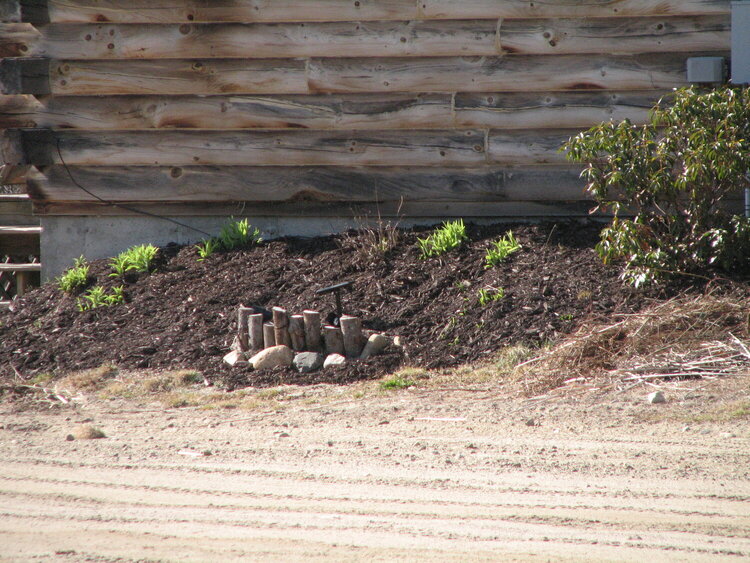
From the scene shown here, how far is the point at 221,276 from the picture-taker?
758 cm

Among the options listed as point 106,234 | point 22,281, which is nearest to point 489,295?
point 106,234

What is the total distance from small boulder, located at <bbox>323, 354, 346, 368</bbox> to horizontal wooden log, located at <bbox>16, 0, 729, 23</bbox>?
3.55m

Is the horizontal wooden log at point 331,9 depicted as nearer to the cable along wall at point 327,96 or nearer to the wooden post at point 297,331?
the cable along wall at point 327,96

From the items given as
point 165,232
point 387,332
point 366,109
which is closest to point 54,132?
point 165,232

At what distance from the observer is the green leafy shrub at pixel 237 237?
8.08 m

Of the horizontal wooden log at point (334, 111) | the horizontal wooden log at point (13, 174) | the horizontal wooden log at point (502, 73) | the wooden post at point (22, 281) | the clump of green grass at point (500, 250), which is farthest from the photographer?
the wooden post at point (22, 281)

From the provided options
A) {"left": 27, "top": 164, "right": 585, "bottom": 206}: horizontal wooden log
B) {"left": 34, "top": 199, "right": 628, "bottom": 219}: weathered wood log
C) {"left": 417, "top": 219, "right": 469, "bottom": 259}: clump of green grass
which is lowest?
{"left": 417, "top": 219, "right": 469, "bottom": 259}: clump of green grass

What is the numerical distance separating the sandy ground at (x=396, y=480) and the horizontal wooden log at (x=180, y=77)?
3841 mm

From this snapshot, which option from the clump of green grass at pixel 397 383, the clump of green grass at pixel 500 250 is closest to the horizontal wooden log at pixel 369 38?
the clump of green grass at pixel 500 250

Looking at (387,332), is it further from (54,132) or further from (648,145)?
(54,132)

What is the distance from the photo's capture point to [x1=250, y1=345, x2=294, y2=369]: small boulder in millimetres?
6258

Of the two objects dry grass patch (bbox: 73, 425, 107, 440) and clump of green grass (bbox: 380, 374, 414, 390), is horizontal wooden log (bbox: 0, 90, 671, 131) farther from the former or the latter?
dry grass patch (bbox: 73, 425, 107, 440)

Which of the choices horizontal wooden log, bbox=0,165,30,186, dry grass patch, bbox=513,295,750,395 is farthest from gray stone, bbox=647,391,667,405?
horizontal wooden log, bbox=0,165,30,186

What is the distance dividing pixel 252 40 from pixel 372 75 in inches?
49.1
